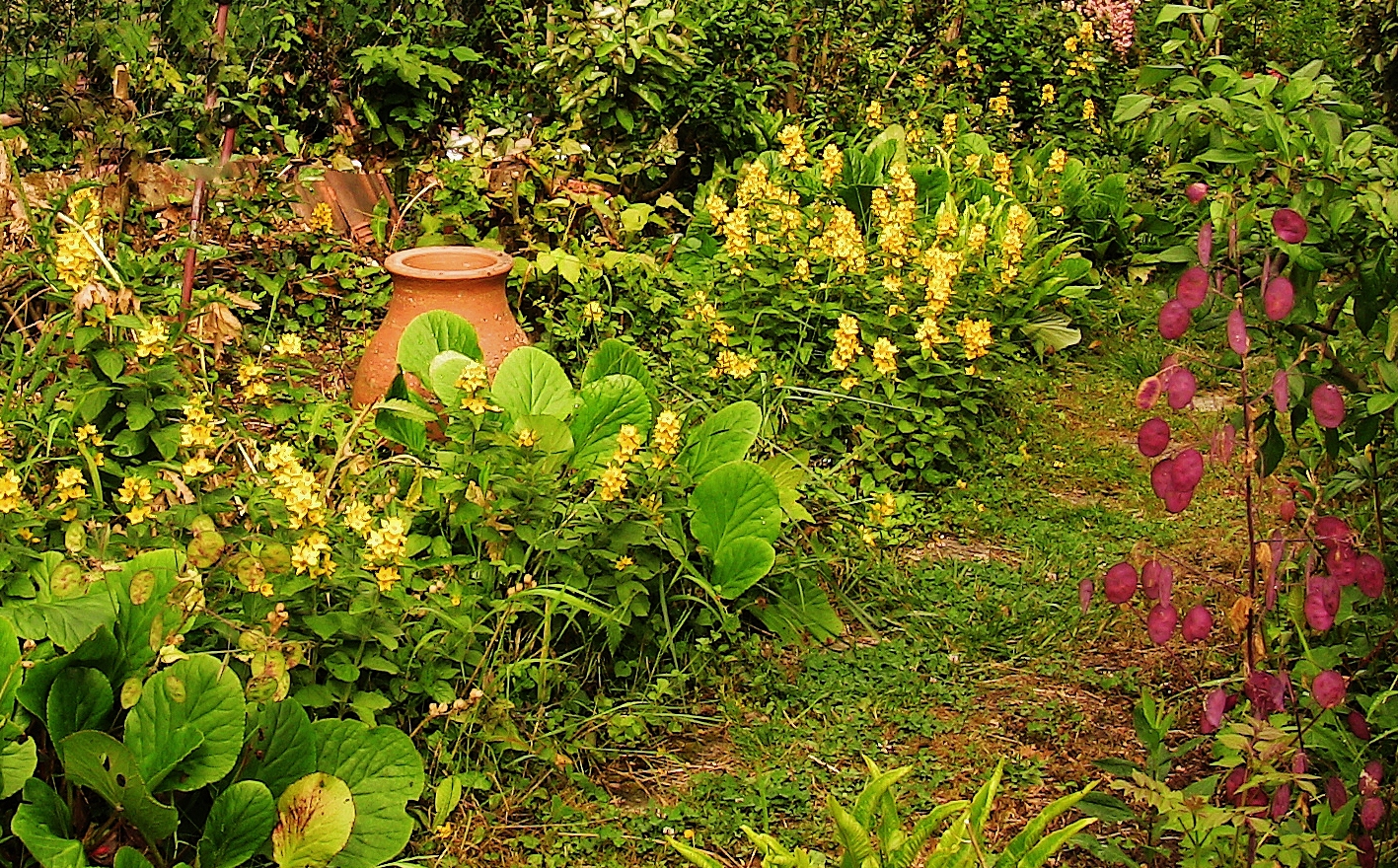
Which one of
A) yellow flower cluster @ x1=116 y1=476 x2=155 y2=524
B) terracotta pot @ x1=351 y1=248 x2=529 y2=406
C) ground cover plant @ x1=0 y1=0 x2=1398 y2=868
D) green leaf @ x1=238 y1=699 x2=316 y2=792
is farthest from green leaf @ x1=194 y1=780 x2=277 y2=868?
terracotta pot @ x1=351 y1=248 x2=529 y2=406

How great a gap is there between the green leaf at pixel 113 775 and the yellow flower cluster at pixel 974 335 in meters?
2.57

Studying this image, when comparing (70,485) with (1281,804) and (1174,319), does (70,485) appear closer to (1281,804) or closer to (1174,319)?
(1174,319)

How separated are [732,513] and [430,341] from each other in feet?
3.11

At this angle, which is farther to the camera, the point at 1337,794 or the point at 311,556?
the point at 311,556

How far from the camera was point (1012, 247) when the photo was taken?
4.55 meters

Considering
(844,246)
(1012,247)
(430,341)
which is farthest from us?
(1012,247)

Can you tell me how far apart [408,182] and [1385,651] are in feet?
12.6

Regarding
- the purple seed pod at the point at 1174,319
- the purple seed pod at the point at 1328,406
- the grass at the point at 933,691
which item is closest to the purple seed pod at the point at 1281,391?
the purple seed pod at the point at 1328,406

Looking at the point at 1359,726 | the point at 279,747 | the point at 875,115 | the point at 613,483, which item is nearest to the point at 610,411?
the point at 613,483

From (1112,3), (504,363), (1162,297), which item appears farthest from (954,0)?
(504,363)

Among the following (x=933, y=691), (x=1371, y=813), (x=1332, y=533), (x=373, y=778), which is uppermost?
(x=1332, y=533)

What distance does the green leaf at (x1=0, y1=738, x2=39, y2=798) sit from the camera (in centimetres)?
234

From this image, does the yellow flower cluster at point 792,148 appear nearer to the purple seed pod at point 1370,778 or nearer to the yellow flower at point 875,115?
the yellow flower at point 875,115

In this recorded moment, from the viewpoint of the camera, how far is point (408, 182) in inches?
219
